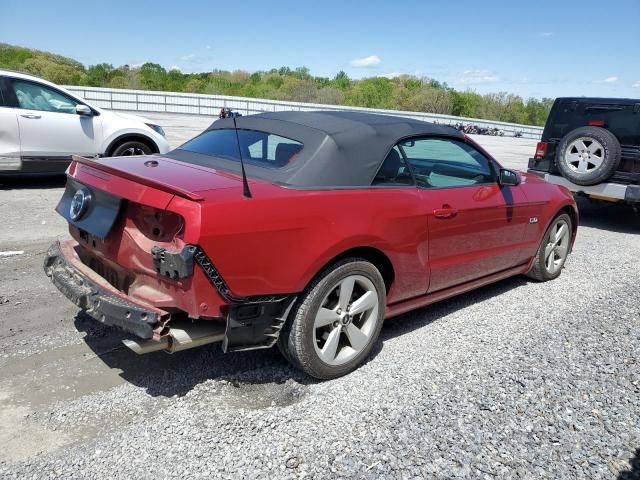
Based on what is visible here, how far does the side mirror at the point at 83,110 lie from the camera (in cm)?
807

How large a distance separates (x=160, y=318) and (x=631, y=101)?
24.9ft

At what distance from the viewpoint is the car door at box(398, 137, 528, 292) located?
3.75m

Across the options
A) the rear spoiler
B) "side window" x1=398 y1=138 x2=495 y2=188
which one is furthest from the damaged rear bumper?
"side window" x1=398 y1=138 x2=495 y2=188

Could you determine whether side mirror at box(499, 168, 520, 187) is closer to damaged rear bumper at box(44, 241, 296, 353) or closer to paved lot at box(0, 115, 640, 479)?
paved lot at box(0, 115, 640, 479)

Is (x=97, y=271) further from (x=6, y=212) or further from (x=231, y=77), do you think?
(x=231, y=77)

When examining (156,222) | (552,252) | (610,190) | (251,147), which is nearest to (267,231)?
(156,222)

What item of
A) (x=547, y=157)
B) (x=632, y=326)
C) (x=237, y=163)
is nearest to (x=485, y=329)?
(x=632, y=326)

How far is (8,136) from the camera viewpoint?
756cm

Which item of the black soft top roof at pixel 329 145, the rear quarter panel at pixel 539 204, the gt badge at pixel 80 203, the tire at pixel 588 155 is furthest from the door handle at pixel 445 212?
the tire at pixel 588 155

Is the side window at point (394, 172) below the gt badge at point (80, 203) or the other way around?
the other way around

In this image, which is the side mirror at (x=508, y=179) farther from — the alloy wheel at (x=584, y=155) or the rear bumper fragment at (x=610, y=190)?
the alloy wheel at (x=584, y=155)

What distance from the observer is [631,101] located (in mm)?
7633

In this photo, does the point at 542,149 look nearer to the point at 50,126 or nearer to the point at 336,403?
the point at 336,403

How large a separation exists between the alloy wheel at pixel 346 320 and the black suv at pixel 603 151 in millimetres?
5428
